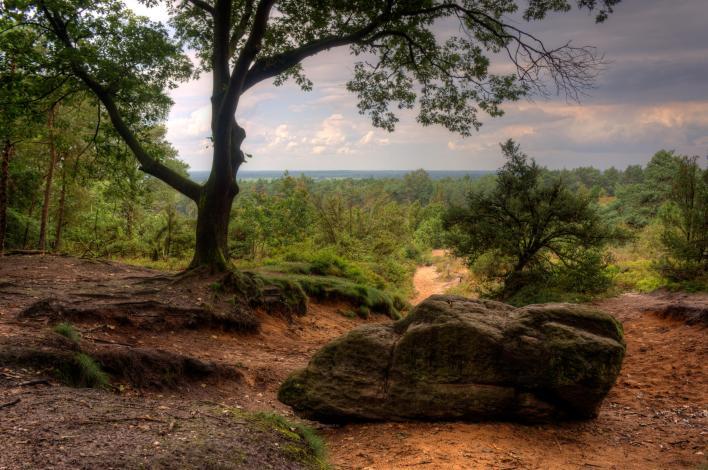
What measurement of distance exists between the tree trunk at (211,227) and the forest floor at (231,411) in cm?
121

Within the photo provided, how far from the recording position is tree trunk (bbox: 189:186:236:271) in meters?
11.5

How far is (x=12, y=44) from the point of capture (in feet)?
31.2

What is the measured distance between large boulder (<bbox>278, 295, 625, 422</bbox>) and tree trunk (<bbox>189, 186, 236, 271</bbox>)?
571 cm

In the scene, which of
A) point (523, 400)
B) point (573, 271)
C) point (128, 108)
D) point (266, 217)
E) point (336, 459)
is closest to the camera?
point (336, 459)

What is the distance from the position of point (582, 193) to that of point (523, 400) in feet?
39.5

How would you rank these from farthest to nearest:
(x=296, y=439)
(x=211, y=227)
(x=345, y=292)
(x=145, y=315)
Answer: (x=345, y=292), (x=211, y=227), (x=145, y=315), (x=296, y=439)

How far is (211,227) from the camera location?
11.6m

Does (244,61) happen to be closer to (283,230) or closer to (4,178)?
(4,178)

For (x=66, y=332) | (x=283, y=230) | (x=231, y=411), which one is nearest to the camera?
(x=231, y=411)

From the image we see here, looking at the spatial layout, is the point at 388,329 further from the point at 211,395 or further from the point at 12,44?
the point at 12,44

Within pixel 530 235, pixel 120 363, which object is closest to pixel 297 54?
pixel 120 363

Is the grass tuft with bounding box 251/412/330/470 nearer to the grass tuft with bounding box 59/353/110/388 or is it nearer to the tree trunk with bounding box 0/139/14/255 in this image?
the grass tuft with bounding box 59/353/110/388

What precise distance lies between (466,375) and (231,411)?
3136 millimetres

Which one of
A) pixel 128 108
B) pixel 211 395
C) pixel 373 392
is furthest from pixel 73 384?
pixel 128 108
